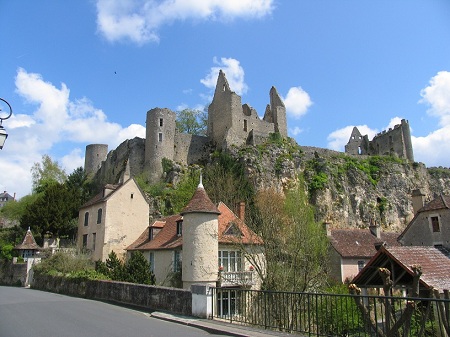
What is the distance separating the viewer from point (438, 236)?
24.2 metres

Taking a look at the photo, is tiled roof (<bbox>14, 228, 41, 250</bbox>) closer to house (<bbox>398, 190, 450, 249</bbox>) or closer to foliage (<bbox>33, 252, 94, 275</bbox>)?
foliage (<bbox>33, 252, 94, 275</bbox>)

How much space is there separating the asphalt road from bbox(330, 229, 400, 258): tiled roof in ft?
76.6

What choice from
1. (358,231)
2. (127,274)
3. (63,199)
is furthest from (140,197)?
(358,231)

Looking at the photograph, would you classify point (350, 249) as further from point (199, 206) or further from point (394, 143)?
point (394, 143)

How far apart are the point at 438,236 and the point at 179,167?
103 feet

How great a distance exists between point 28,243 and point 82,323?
27194 mm

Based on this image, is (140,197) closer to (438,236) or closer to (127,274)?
(127,274)

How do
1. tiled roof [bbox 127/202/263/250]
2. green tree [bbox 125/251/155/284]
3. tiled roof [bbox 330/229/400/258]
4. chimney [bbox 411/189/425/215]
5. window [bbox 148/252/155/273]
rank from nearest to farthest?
green tree [bbox 125/251/155/284], tiled roof [bbox 127/202/263/250], window [bbox 148/252/155/273], chimney [bbox 411/189/425/215], tiled roof [bbox 330/229/400/258]

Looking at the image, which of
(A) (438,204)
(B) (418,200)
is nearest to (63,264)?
(A) (438,204)

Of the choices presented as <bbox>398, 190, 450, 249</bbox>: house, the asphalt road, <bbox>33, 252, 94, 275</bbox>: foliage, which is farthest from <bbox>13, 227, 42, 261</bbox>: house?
<bbox>398, 190, 450, 249</bbox>: house

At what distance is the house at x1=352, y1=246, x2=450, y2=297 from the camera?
52.6 ft

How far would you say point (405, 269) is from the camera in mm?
15742

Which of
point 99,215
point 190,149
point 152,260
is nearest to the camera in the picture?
point 152,260

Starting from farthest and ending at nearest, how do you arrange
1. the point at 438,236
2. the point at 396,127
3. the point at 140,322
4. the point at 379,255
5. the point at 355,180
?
the point at 396,127 → the point at 355,180 → the point at 438,236 → the point at 379,255 → the point at 140,322
